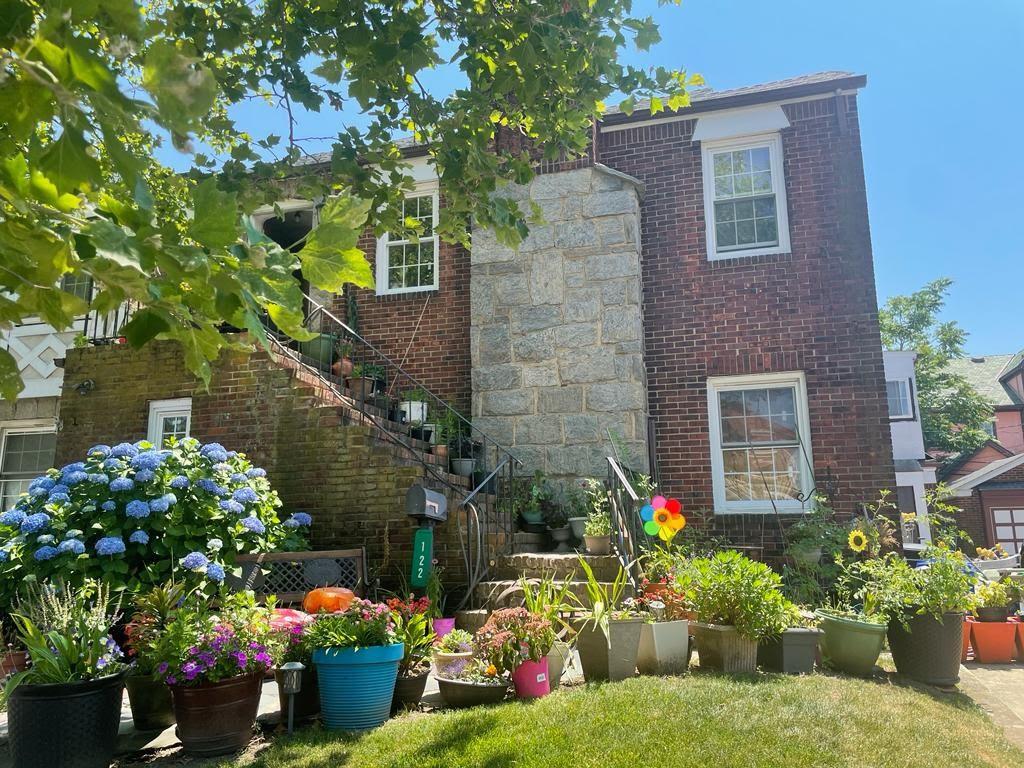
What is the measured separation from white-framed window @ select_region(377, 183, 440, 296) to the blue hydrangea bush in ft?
14.6

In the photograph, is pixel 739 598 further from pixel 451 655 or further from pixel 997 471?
pixel 997 471

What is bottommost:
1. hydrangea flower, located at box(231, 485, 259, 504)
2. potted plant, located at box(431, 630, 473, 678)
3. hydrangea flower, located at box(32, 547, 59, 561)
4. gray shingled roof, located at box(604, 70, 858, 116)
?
potted plant, located at box(431, 630, 473, 678)

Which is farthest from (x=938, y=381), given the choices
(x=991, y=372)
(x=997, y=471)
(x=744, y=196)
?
(x=744, y=196)

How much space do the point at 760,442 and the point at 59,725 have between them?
749 centimetres

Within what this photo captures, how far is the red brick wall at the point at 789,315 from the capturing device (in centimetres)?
867

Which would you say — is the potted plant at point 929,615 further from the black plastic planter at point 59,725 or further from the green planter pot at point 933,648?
the black plastic planter at point 59,725

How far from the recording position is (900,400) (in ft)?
55.4

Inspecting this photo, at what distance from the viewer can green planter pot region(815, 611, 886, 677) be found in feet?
17.9

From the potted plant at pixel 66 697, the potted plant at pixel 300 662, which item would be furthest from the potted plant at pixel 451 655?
the potted plant at pixel 66 697

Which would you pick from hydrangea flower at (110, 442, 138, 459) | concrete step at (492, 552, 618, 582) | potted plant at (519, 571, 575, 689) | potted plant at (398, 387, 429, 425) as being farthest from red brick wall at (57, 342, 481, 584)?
potted plant at (519, 571, 575, 689)

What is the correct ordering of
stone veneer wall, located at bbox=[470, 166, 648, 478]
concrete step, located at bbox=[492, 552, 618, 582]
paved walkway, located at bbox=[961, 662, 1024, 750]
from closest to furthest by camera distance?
paved walkway, located at bbox=[961, 662, 1024, 750] < concrete step, located at bbox=[492, 552, 618, 582] < stone veneer wall, located at bbox=[470, 166, 648, 478]

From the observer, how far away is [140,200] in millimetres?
1479

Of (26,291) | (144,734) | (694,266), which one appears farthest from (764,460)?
(26,291)

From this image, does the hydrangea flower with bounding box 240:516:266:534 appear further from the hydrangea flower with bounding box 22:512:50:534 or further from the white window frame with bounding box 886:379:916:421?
the white window frame with bounding box 886:379:916:421
